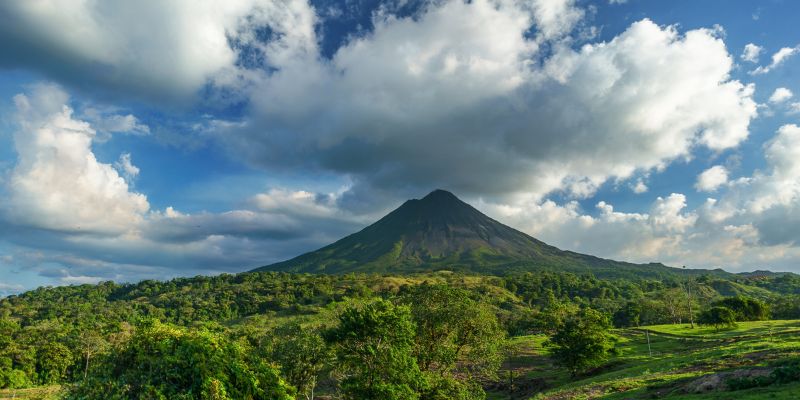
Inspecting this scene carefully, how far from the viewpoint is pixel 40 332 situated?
119 meters

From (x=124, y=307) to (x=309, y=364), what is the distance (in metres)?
181

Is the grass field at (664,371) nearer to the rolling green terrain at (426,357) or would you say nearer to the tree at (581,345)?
the rolling green terrain at (426,357)

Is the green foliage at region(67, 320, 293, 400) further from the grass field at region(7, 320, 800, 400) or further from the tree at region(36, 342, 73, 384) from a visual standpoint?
the tree at region(36, 342, 73, 384)

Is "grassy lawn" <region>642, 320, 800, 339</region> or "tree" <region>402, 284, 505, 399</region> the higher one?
"tree" <region>402, 284, 505, 399</region>

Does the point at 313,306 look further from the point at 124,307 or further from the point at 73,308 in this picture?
the point at 73,308

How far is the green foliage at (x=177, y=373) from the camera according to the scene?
54.9 feet

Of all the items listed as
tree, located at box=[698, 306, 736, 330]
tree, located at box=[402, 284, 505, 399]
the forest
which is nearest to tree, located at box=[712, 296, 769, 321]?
the forest

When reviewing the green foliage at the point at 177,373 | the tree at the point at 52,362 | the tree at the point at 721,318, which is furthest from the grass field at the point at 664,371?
the tree at the point at 52,362

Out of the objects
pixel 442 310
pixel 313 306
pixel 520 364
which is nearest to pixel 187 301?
pixel 313 306

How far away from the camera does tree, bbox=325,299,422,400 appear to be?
30750 millimetres

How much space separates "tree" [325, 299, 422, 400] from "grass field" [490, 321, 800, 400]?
15.4 meters

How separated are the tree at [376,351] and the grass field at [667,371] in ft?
50.5

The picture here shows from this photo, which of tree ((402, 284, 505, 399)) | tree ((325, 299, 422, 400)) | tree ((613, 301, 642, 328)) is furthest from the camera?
tree ((613, 301, 642, 328))

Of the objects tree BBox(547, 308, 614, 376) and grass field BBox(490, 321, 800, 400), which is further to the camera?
tree BBox(547, 308, 614, 376)
